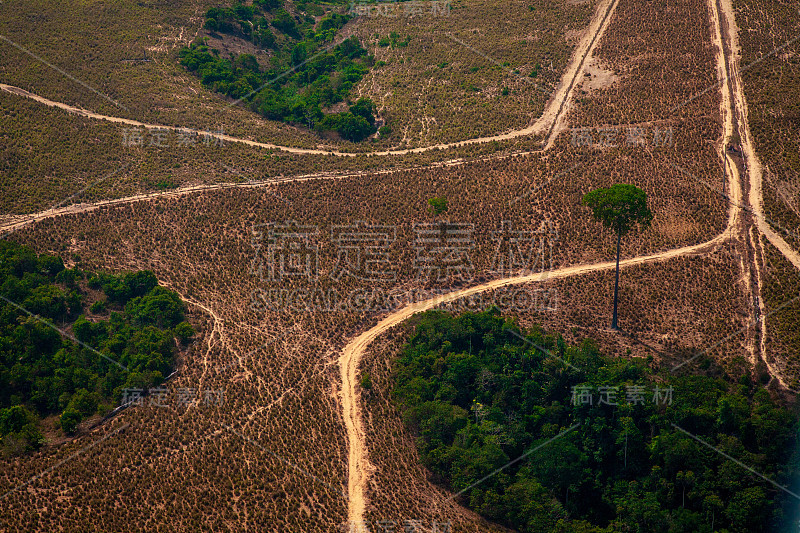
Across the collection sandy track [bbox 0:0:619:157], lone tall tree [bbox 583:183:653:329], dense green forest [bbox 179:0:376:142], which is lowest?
lone tall tree [bbox 583:183:653:329]

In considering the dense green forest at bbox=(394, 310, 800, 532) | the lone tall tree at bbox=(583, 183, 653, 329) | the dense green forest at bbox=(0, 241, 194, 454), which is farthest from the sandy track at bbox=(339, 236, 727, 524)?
the dense green forest at bbox=(0, 241, 194, 454)

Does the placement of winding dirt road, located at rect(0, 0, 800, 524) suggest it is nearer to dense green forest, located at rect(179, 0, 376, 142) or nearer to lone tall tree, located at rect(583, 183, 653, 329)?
lone tall tree, located at rect(583, 183, 653, 329)

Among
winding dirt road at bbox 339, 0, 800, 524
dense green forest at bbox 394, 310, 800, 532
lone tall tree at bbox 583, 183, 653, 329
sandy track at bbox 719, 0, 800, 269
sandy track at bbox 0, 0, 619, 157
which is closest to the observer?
dense green forest at bbox 394, 310, 800, 532

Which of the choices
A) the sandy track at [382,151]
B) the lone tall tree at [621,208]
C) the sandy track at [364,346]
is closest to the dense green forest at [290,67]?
the sandy track at [382,151]

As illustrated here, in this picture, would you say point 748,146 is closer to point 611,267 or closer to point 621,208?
point 611,267

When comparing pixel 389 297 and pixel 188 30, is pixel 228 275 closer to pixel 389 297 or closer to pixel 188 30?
pixel 389 297

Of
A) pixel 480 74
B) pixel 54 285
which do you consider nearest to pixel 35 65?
pixel 54 285

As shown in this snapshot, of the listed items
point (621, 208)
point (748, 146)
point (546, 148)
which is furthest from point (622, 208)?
point (748, 146)
